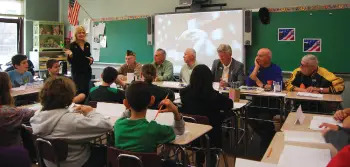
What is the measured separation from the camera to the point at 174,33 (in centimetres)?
747

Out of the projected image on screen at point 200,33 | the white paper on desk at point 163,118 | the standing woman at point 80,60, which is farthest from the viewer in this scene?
the projected image on screen at point 200,33

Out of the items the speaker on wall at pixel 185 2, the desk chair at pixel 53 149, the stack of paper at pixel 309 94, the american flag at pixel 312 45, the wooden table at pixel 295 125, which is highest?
the speaker on wall at pixel 185 2

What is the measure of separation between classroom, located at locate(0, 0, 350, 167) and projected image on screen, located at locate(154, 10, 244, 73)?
0.02m

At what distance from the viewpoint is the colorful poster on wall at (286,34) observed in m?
6.17

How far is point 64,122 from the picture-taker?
Result: 237 cm

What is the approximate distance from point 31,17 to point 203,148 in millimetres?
7973

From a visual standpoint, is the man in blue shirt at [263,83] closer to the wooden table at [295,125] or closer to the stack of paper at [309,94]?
the stack of paper at [309,94]

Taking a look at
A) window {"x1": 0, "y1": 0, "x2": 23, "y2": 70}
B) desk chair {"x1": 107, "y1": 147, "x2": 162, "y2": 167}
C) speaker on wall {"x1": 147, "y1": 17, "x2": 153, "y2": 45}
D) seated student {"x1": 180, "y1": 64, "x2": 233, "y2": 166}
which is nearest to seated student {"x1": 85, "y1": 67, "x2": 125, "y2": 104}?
seated student {"x1": 180, "y1": 64, "x2": 233, "y2": 166}

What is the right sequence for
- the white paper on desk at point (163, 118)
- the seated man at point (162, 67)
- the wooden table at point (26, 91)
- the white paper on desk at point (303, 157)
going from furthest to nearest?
the seated man at point (162, 67) < the wooden table at point (26, 91) < the white paper on desk at point (163, 118) < the white paper on desk at point (303, 157)

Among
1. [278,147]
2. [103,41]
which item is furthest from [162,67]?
[278,147]

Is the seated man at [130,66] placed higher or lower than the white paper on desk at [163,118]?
higher

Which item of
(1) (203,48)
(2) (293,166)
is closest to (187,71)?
(1) (203,48)

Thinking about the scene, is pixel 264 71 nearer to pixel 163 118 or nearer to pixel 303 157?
pixel 163 118

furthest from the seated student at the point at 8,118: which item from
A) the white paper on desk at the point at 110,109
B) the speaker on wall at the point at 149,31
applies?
the speaker on wall at the point at 149,31
